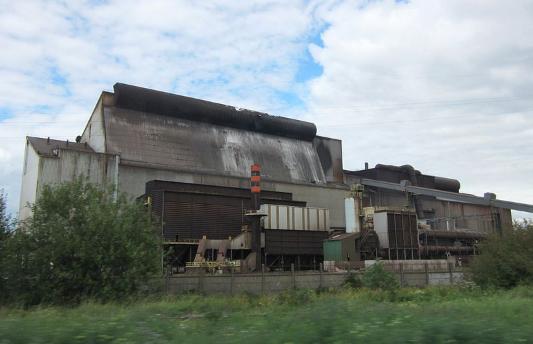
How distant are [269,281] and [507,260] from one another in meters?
16.4

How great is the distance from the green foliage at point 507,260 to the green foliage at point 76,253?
15817mm

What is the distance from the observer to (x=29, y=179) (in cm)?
5466

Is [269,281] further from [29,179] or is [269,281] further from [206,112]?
[206,112]

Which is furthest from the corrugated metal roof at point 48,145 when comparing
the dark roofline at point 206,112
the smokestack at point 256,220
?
the smokestack at point 256,220

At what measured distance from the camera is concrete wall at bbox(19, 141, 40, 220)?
170ft

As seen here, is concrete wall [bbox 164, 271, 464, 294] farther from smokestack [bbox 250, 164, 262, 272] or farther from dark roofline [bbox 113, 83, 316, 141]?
dark roofline [bbox 113, 83, 316, 141]

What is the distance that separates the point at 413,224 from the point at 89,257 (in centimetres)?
4633

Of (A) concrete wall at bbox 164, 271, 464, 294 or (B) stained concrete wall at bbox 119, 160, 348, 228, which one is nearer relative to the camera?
(A) concrete wall at bbox 164, 271, 464, 294

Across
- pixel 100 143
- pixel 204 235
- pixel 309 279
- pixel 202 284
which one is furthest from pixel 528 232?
pixel 100 143

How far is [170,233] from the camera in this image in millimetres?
51125

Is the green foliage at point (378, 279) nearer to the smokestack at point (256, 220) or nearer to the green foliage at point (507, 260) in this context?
the green foliage at point (507, 260)

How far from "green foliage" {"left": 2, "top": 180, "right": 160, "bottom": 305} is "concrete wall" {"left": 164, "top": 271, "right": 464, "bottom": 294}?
325 inches

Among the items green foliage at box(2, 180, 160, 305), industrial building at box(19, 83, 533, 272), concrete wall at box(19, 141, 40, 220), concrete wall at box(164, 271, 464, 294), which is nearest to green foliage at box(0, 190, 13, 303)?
green foliage at box(2, 180, 160, 305)

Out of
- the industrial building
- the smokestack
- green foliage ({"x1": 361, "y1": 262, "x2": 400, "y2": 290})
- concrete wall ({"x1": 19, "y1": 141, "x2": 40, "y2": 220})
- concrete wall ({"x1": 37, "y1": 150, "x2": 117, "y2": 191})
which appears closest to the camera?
green foliage ({"x1": 361, "y1": 262, "x2": 400, "y2": 290})
